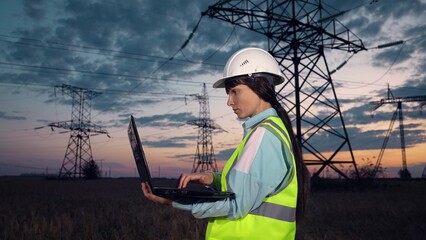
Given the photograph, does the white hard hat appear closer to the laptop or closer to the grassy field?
the laptop

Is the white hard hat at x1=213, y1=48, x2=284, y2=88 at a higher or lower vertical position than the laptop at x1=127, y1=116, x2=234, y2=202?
higher

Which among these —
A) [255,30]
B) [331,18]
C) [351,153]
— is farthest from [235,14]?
[351,153]

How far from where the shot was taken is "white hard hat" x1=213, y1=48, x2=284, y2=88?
9.09 feet

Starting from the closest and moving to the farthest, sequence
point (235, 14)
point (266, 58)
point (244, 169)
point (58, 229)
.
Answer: point (244, 169) → point (266, 58) → point (58, 229) → point (235, 14)

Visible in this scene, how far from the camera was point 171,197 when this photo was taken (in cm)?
232

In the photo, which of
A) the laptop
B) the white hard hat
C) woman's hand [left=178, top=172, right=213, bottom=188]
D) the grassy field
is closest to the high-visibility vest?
Result: the laptop

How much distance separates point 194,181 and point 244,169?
793 millimetres

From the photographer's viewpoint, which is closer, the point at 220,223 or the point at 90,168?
the point at 220,223

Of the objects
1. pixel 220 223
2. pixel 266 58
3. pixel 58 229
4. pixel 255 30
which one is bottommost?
pixel 58 229

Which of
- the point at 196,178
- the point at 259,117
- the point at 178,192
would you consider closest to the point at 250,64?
Result: the point at 259,117

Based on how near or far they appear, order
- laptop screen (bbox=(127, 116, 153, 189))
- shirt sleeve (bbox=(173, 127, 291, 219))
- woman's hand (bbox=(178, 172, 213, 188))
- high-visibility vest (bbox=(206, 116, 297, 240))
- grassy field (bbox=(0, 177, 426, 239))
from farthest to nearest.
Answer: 1. grassy field (bbox=(0, 177, 426, 239))
2. woman's hand (bbox=(178, 172, 213, 188))
3. laptop screen (bbox=(127, 116, 153, 189))
4. high-visibility vest (bbox=(206, 116, 297, 240))
5. shirt sleeve (bbox=(173, 127, 291, 219))

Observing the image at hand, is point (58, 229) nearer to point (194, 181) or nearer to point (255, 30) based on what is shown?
point (194, 181)

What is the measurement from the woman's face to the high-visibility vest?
167 millimetres

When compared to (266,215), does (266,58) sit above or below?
above
